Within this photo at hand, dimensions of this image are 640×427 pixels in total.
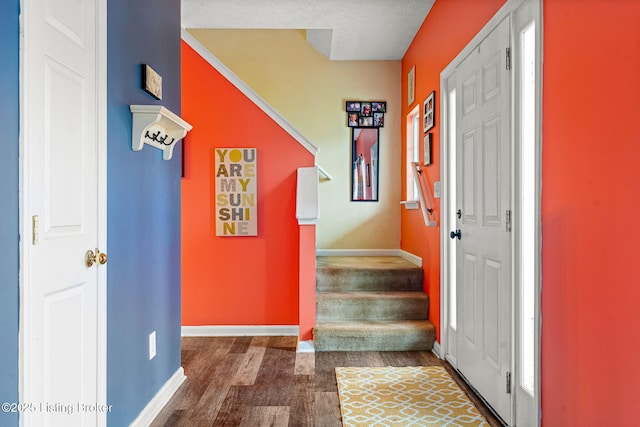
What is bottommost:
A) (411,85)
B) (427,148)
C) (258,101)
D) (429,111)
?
(427,148)

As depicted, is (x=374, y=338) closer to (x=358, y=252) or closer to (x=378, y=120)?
(x=358, y=252)

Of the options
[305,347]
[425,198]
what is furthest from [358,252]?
[305,347]

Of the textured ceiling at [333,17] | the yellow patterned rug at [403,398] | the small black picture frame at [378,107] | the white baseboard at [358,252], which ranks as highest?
the textured ceiling at [333,17]

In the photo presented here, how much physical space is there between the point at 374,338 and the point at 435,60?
220cm

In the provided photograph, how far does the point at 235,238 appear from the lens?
3.71 metres

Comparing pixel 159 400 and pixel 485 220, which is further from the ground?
pixel 485 220

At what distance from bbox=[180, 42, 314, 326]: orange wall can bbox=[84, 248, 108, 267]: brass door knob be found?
6.71 ft

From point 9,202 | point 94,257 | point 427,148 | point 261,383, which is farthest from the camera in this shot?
point 427,148

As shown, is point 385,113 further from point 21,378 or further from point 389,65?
point 21,378

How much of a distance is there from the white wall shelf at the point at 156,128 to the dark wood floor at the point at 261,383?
139 cm

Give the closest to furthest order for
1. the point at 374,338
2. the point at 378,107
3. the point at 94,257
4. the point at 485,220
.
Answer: the point at 94,257
the point at 485,220
the point at 374,338
the point at 378,107

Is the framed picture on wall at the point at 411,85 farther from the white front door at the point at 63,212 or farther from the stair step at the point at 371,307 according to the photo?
the white front door at the point at 63,212

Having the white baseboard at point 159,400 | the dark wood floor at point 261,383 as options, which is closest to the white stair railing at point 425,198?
the dark wood floor at point 261,383

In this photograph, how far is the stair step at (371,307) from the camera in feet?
11.5
